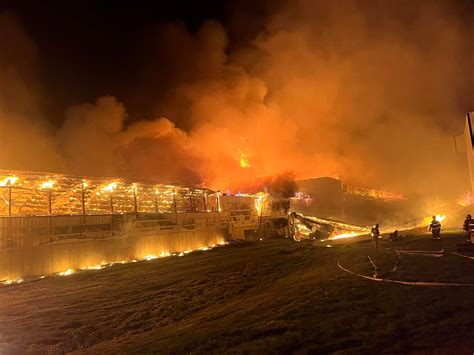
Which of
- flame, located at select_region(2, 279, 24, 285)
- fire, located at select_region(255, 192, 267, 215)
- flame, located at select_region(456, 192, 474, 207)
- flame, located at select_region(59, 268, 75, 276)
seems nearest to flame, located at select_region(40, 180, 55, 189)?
flame, located at select_region(59, 268, 75, 276)

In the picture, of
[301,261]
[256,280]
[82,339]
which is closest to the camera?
[82,339]

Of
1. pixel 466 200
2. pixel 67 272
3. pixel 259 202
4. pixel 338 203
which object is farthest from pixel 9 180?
pixel 466 200

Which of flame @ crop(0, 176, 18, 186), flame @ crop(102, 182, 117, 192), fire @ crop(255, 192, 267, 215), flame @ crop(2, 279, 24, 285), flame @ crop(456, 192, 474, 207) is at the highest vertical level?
flame @ crop(0, 176, 18, 186)

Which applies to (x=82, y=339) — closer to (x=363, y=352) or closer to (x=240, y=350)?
(x=240, y=350)

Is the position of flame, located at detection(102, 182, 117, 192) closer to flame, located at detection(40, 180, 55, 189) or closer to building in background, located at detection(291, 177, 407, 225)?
flame, located at detection(40, 180, 55, 189)

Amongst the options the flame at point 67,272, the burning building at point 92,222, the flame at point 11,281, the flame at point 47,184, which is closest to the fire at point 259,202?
the burning building at point 92,222

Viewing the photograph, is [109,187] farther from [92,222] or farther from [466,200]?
[466,200]

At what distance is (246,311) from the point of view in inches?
387

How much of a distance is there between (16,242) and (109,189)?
24.8 ft

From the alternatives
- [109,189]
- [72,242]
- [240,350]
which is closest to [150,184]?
[109,189]

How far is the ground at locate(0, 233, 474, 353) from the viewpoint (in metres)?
6.71

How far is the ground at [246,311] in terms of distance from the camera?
264 inches

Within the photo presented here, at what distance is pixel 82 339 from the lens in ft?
30.4

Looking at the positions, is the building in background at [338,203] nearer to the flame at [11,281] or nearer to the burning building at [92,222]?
the burning building at [92,222]
